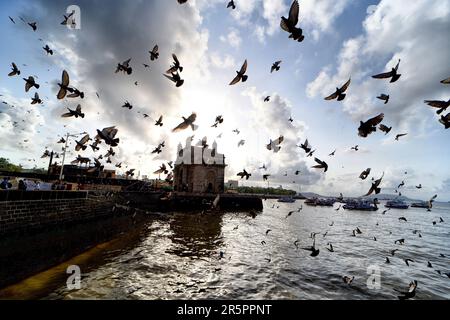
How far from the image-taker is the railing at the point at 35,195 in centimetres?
995

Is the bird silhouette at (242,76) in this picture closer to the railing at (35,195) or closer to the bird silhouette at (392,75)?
the bird silhouette at (392,75)

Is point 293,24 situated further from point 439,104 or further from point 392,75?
point 439,104

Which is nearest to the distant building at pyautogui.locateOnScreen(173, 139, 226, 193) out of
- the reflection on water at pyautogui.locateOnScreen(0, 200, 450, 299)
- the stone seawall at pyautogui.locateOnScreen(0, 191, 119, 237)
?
the reflection on water at pyautogui.locateOnScreen(0, 200, 450, 299)

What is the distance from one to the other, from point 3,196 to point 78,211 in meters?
6.40

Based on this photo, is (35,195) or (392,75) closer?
(392,75)

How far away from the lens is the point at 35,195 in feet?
38.1

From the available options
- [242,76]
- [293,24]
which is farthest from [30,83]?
[293,24]

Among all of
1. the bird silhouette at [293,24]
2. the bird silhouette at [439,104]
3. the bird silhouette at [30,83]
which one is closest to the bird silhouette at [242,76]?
the bird silhouette at [293,24]

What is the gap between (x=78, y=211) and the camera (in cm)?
1579

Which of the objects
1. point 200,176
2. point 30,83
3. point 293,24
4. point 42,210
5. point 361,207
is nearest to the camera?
point 293,24

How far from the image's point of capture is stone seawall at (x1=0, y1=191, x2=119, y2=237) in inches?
391

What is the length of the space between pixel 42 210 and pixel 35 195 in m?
0.97
